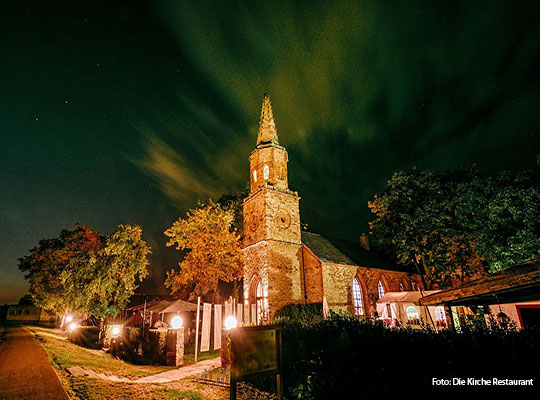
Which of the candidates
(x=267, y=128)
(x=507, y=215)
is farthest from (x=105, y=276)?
(x=507, y=215)

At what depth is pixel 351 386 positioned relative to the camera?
5027 mm

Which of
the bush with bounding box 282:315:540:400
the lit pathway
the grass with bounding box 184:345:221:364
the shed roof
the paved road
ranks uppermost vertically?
the shed roof

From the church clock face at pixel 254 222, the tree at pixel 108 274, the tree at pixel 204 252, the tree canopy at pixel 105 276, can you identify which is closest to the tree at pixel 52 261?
the tree canopy at pixel 105 276

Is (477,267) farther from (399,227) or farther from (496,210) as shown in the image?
(496,210)

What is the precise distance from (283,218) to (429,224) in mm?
12013

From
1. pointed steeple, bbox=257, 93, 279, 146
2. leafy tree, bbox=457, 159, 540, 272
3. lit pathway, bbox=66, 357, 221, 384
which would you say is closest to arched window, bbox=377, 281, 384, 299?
leafy tree, bbox=457, 159, 540, 272

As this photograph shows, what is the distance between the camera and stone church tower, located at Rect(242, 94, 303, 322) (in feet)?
67.6

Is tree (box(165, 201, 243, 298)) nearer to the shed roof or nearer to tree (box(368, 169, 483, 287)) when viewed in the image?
tree (box(368, 169, 483, 287))

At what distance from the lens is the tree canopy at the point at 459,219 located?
1377cm

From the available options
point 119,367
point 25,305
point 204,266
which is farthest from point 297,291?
point 25,305

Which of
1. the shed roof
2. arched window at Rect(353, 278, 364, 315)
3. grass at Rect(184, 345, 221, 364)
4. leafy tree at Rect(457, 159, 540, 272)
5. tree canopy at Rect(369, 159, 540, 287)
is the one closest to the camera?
the shed roof

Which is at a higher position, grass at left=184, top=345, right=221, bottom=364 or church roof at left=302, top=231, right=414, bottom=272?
church roof at left=302, top=231, right=414, bottom=272

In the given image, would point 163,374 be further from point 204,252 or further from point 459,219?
point 459,219

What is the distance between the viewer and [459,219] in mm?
19391
